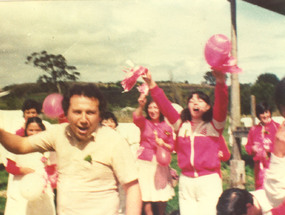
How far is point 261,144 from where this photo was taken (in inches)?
187

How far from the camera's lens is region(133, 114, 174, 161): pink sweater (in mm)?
4505

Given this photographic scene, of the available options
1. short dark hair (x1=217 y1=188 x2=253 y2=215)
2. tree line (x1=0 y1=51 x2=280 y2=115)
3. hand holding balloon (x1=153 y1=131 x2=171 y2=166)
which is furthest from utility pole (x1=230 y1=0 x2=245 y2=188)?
short dark hair (x1=217 y1=188 x2=253 y2=215)

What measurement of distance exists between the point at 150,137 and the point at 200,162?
1145 millimetres

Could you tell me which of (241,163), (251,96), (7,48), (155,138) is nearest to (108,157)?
(155,138)

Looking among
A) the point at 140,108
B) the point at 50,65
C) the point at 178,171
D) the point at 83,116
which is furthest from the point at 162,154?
the point at 50,65

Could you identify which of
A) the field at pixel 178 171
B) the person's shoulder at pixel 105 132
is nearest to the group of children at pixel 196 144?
the person's shoulder at pixel 105 132

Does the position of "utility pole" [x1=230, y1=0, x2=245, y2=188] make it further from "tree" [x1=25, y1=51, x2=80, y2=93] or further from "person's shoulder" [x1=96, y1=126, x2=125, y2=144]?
"tree" [x1=25, y1=51, x2=80, y2=93]

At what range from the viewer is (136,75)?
11.5ft

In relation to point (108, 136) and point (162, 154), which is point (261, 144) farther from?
point (108, 136)

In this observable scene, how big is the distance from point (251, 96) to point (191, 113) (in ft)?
9.05

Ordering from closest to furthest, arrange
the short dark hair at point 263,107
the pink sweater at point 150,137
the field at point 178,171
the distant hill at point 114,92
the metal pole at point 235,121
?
the pink sweater at point 150,137, the short dark hair at point 263,107, the metal pole at point 235,121, the field at point 178,171, the distant hill at point 114,92

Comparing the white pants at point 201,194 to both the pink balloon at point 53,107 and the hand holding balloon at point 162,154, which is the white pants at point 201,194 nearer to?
the hand holding balloon at point 162,154

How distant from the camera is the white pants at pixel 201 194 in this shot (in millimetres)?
3408

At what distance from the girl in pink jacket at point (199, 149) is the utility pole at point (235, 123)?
1.64 metres
